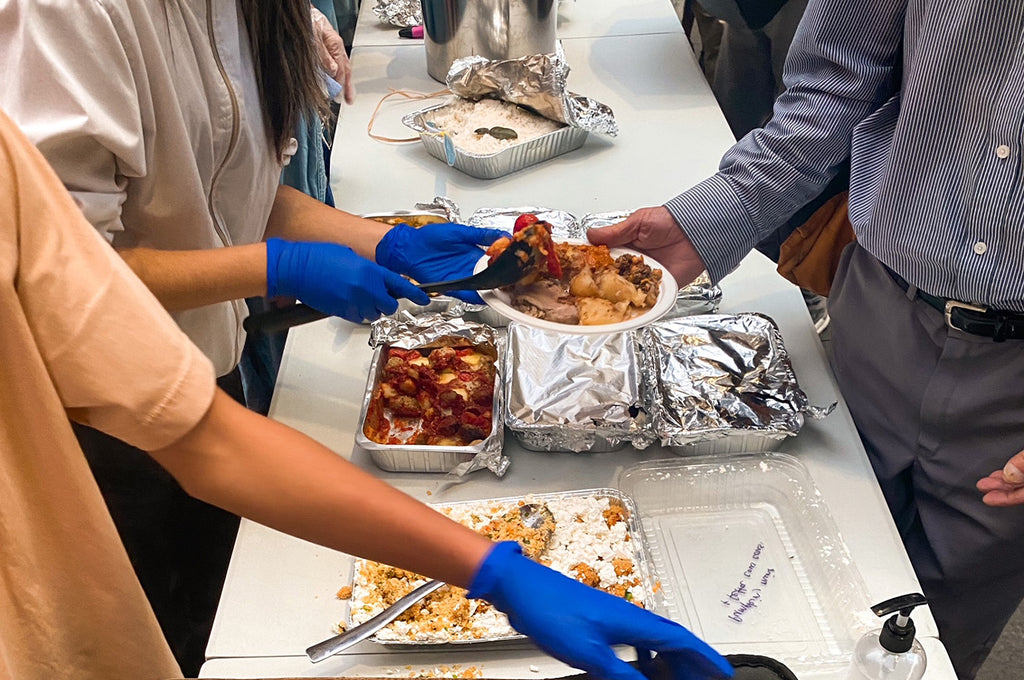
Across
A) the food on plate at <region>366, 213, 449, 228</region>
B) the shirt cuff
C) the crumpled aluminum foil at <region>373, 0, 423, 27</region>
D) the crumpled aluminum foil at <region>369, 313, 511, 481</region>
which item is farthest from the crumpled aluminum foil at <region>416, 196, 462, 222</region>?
the crumpled aluminum foil at <region>373, 0, 423, 27</region>

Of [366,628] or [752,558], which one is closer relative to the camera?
[366,628]

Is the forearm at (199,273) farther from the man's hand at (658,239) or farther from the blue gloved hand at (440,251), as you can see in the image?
the man's hand at (658,239)

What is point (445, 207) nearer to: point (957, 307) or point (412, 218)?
point (412, 218)

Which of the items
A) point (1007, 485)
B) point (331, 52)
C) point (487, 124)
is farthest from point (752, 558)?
point (331, 52)

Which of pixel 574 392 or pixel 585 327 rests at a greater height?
pixel 585 327

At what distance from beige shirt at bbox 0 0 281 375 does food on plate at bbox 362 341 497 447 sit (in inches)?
13.4

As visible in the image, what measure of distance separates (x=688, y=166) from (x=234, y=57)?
133 centimetres

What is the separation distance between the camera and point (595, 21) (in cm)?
317

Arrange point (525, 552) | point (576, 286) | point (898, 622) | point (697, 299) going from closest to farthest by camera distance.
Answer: point (898, 622), point (525, 552), point (576, 286), point (697, 299)

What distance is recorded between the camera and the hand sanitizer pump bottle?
37.5 inches

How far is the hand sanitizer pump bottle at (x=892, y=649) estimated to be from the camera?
0.95 meters

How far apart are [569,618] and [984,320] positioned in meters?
0.90

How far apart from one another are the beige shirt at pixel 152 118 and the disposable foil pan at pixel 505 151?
72 cm

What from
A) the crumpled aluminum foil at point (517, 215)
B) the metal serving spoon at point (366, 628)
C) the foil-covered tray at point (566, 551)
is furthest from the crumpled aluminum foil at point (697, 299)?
the metal serving spoon at point (366, 628)
